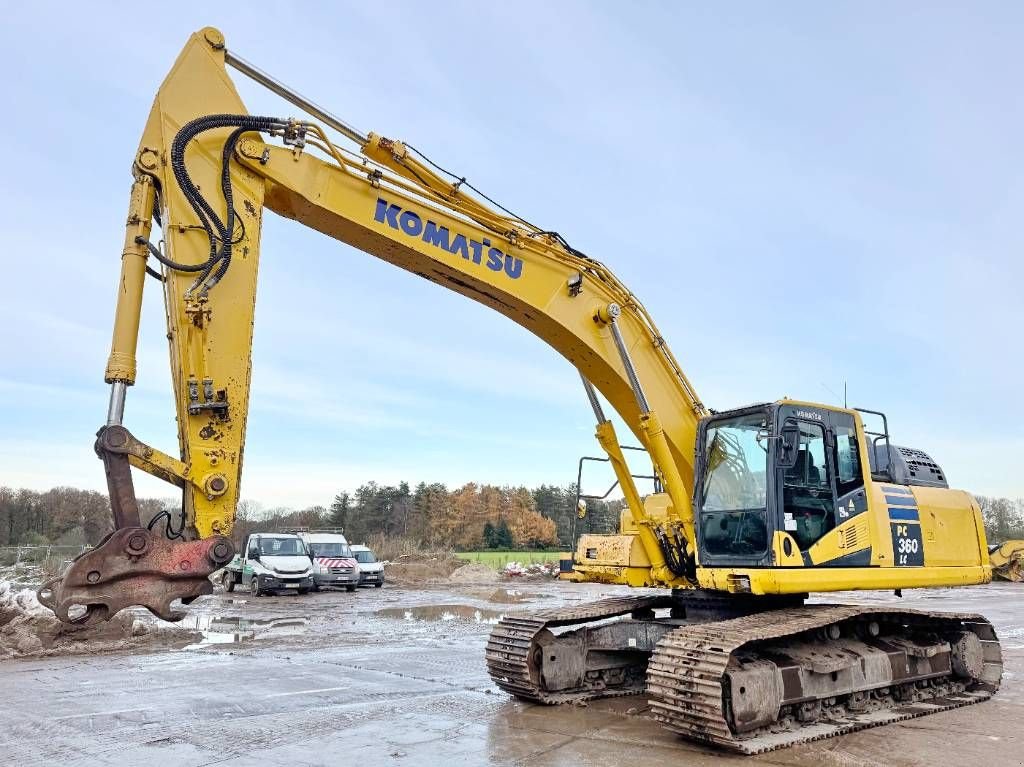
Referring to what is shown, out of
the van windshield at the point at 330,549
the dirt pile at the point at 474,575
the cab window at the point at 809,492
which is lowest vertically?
the dirt pile at the point at 474,575

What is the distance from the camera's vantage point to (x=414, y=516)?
6719 cm

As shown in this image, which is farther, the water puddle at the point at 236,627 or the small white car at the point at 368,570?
the small white car at the point at 368,570

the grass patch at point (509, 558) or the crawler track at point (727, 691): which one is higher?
the grass patch at point (509, 558)

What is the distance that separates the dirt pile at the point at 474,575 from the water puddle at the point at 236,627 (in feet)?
48.9

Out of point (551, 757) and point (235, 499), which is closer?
point (235, 499)

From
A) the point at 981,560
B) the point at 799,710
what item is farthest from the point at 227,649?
the point at 981,560

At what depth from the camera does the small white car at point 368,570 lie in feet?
89.0

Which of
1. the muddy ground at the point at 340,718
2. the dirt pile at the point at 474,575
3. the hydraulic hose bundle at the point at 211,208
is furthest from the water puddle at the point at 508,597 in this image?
the hydraulic hose bundle at the point at 211,208

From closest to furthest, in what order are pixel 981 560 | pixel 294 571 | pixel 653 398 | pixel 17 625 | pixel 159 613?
pixel 159 613, pixel 653 398, pixel 981 560, pixel 17 625, pixel 294 571

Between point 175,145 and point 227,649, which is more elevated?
point 175,145

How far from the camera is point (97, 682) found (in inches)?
383

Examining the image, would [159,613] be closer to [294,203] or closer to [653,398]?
[294,203]

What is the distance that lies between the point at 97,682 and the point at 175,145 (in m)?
6.65

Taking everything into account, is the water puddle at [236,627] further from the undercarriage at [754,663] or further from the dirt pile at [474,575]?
the dirt pile at [474,575]
